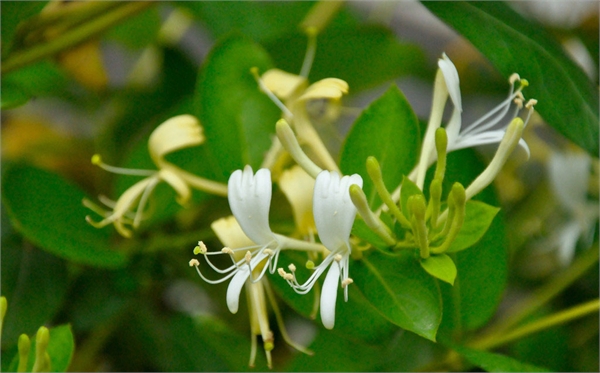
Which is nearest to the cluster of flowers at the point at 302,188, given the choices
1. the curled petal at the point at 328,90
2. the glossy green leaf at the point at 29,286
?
the curled petal at the point at 328,90

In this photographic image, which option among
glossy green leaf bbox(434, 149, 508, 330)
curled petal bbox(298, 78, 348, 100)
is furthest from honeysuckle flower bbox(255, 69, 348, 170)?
glossy green leaf bbox(434, 149, 508, 330)

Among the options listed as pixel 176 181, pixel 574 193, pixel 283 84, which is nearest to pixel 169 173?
pixel 176 181

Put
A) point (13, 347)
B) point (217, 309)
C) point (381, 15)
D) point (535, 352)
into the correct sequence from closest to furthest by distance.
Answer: point (13, 347)
point (535, 352)
point (217, 309)
point (381, 15)

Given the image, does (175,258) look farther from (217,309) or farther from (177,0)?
(177,0)

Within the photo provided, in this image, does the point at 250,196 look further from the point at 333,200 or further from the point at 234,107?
the point at 234,107

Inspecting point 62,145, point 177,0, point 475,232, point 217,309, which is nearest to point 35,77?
point 62,145

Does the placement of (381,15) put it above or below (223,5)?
below
